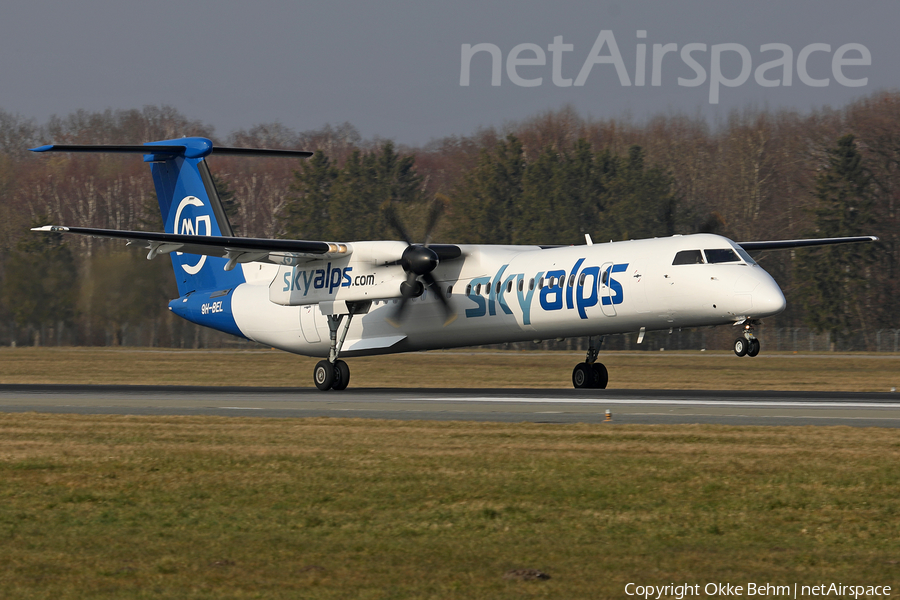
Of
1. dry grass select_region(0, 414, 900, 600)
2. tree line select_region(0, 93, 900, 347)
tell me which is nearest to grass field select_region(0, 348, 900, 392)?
tree line select_region(0, 93, 900, 347)

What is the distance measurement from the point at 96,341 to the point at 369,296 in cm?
3558

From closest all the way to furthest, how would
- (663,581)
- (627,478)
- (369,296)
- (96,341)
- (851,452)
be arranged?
(663,581)
(627,478)
(851,452)
(369,296)
(96,341)

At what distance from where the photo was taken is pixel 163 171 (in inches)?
1330

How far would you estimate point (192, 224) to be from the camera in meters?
33.3

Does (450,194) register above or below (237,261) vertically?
above

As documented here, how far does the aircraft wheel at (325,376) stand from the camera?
97.9ft

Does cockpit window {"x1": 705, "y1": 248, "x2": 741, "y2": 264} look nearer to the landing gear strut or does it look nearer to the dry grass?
the dry grass

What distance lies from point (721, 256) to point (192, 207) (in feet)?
55.1

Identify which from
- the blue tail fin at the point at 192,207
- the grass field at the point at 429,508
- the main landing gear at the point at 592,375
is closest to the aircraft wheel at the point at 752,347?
the main landing gear at the point at 592,375

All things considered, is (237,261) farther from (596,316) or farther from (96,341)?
(96,341)

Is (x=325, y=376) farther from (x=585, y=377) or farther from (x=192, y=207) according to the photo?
(x=192, y=207)

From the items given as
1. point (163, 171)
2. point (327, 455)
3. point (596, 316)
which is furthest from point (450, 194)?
point (327, 455)

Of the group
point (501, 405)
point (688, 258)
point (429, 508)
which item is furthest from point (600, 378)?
point (429, 508)

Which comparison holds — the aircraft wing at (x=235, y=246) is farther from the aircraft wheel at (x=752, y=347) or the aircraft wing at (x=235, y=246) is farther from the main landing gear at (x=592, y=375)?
the aircraft wheel at (x=752, y=347)
